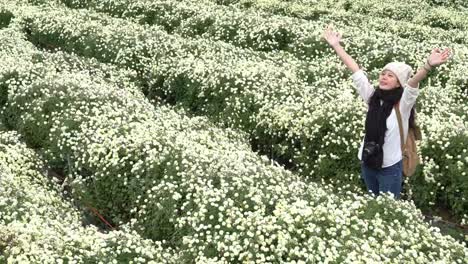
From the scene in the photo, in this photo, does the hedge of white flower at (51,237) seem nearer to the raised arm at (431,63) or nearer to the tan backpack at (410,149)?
the tan backpack at (410,149)

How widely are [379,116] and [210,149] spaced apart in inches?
167

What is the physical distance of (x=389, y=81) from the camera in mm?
8273

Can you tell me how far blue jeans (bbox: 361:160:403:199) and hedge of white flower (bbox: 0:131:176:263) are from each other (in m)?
3.76

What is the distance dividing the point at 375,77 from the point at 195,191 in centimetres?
A: 820

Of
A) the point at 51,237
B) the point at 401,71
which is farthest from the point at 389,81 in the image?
the point at 51,237

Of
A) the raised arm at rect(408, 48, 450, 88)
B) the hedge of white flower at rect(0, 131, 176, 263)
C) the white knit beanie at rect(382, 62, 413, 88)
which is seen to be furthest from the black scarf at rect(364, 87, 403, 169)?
the hedge of white flower at rect(0, 131, 176, 263)

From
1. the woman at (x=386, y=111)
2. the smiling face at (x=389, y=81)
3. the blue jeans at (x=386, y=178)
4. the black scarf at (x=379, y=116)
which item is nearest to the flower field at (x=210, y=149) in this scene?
the blue jeans at (x=386, y=178)

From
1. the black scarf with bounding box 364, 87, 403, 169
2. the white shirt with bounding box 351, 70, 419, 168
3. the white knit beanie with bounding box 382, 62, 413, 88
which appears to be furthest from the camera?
the white shirt with bounding box 351, 70, 419, 168

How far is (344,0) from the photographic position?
37.7 m

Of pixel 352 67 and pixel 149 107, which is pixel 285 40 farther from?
pixel 352 67

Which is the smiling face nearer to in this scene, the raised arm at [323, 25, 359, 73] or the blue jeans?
the raised arm at [323, 25, 359, 73]

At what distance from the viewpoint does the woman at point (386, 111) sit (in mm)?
8172

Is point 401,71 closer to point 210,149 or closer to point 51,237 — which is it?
point 210,149

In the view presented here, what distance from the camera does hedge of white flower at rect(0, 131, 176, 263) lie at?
7886mm
